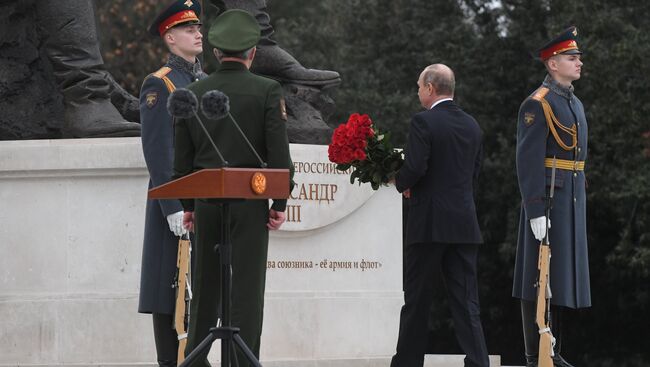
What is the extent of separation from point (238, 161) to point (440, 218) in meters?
1.66

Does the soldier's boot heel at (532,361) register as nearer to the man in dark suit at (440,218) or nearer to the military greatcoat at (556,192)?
the military greatcoat at (556,192)

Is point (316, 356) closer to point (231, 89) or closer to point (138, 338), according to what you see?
point (138, 338)

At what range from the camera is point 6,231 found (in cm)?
945

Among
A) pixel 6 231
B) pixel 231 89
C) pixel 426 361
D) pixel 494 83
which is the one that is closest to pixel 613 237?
pixel 494 83

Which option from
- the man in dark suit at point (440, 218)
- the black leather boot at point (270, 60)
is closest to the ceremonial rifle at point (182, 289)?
the man in dark suit at point (440, 218)

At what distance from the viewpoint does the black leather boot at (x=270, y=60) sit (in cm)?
1053

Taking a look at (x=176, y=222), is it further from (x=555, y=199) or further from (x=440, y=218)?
(x=555, y=199)

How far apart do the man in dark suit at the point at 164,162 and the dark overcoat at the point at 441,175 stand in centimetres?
125

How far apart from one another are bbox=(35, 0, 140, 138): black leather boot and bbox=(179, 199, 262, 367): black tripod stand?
3761mm

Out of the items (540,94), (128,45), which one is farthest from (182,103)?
(128,45)

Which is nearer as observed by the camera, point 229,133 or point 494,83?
point 229,133

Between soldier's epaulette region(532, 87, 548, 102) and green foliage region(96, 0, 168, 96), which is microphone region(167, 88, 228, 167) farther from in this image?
green foliage region(96, 0, 168, 96)

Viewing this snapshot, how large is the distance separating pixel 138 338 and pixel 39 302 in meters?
0.67

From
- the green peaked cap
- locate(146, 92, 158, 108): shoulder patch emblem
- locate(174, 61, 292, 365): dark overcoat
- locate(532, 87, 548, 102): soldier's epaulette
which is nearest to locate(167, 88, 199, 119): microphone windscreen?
locate(174, 61, 292, 365): dark overcoat
